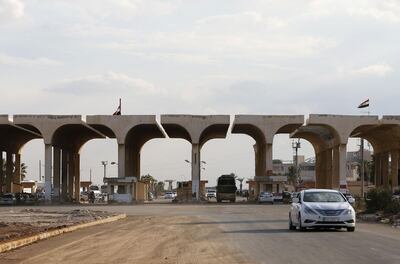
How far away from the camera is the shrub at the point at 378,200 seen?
46.6 meters

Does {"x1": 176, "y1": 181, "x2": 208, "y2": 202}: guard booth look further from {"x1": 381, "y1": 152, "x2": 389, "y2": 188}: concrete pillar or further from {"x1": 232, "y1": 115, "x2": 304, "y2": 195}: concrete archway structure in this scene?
{"x1": 381, "y1": 152, "x2": 389, "y2": 188}: concrete pillar

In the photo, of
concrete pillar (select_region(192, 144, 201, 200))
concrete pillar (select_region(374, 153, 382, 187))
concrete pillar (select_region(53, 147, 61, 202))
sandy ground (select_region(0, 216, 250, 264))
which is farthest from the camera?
concrete pillar (select_region(374, 153, 382, 187))

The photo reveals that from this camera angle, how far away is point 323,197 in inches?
1086

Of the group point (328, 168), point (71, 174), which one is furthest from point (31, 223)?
point (328, 168)

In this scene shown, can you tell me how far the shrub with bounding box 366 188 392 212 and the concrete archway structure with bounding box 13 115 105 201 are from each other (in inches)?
1842

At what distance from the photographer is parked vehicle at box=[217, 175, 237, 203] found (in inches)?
3735

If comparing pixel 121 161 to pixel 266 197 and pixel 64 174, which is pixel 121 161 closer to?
pixel 64 174

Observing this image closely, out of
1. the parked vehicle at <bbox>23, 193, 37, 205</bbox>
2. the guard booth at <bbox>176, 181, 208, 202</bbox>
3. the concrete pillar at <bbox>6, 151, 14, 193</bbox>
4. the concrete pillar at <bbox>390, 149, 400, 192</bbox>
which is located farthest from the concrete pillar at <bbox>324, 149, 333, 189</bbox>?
the concrete pillar at <bbox>6, 151, 14, 193</bbox>

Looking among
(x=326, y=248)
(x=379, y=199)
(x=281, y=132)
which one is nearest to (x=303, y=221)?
(x=326, y=248)

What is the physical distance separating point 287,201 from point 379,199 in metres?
39.8

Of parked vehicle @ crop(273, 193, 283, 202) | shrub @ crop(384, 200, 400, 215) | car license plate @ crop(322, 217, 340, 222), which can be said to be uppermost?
car license plate @ crop(322, 217, 340, 222)

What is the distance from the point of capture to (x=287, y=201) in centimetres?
8712

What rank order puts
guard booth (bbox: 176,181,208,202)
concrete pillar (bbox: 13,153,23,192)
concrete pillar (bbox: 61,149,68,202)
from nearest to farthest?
guard booth (bbox: 176,181,208,202) < concrete pillar (bbox: 61,149,68,202) < concrete pillar (bbox: 13,153,23,192)

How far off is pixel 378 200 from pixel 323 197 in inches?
839
